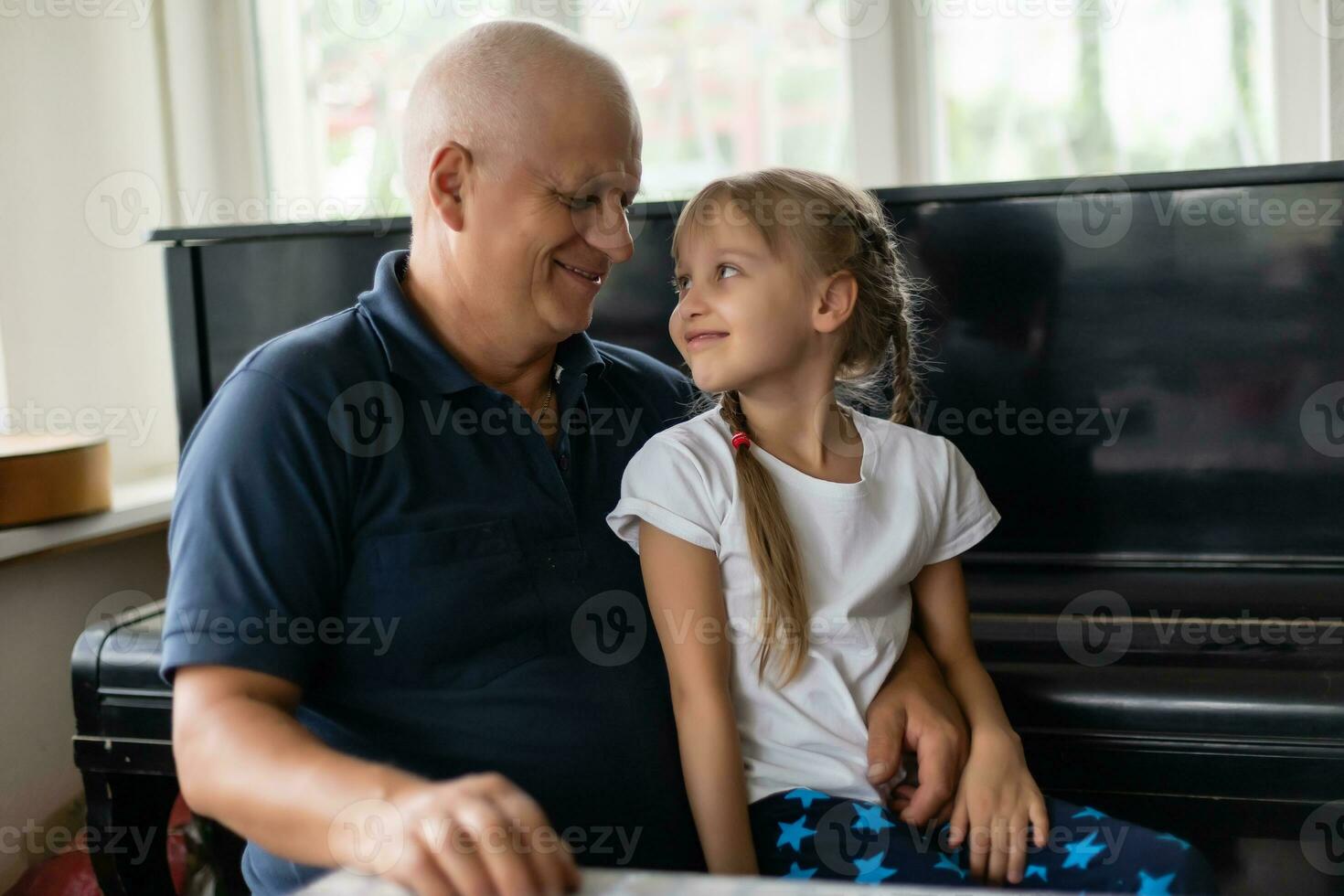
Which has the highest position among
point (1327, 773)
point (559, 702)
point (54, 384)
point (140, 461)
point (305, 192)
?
point (305, 192)

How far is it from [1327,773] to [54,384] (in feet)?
7.87

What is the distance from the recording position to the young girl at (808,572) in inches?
48.3

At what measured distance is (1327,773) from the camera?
1.30 metres

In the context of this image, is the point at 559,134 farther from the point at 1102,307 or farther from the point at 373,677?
the point at 1102,307

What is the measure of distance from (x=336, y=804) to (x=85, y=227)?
2.11m

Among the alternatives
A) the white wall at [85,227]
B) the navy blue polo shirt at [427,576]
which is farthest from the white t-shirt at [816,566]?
the white wall at [85,227]

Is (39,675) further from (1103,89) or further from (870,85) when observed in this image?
(1103,89)

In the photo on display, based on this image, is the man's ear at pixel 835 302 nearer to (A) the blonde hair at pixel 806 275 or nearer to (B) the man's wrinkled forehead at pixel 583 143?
(A) the blonde hair at pixel 806 275

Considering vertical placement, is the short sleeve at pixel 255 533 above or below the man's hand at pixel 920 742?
above

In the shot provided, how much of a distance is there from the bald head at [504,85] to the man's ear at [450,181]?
0.4 inches

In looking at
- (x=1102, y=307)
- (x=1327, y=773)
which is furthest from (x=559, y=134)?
(x=1327, y=773)

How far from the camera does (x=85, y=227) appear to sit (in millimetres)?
2609

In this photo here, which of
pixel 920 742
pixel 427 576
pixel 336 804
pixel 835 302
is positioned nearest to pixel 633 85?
pixel 835 302

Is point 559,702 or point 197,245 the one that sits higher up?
point 197,245
